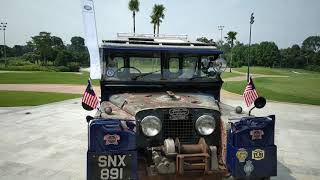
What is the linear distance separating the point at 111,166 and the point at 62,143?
22.9 ft

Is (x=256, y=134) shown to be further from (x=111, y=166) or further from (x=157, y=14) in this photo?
(x=157, y=14)

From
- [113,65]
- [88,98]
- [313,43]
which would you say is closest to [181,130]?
[113,65]

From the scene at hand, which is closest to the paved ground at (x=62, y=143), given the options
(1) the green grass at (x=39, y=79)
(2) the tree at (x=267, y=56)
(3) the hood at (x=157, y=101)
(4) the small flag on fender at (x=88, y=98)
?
(4) the small flag on fender at (x=88, y=98)

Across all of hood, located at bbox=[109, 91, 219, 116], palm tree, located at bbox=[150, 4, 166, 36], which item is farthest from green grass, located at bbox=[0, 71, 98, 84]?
hood, located at bbox=[109, 91, 219, 116]

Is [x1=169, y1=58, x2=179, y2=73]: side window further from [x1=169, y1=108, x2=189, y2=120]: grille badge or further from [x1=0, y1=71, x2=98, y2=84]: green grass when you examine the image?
[x1=0, y1=71, x2=98, y2=84]: green grass

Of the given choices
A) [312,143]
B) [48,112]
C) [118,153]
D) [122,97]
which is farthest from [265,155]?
[48,112]

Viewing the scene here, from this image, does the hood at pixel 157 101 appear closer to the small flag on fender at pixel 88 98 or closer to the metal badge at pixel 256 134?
the metal badge at pixel 256 134

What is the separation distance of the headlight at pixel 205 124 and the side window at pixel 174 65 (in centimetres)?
185

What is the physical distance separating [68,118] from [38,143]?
4986 mm

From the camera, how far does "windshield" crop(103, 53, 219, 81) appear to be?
7.32 metres

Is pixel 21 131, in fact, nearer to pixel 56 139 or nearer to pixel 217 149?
pixel 56 139

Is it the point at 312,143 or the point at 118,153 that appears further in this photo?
the point at 312,143

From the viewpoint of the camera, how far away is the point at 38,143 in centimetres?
1163

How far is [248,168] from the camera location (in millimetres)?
5598
